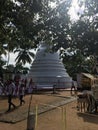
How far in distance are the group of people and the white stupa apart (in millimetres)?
9919

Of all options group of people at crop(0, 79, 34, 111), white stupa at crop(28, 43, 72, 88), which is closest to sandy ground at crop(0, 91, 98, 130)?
group of people at crop(0, 79, 34, 111)

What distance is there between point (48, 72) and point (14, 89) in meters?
25.3

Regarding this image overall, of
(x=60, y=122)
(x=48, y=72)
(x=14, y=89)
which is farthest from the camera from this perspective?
(x=48, y=72)

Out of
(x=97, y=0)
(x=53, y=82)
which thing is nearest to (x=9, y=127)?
(x=97, y=0)

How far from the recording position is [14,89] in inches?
830

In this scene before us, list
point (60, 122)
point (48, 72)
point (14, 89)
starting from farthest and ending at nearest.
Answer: point (48, 72) < point (14, 89) < point (60, 122)

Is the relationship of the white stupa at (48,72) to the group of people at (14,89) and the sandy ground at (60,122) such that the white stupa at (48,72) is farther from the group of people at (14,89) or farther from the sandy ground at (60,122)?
the sandy ground at (60,122)

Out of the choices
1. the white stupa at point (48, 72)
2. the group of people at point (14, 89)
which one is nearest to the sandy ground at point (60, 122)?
the group of people at point (14, 89)

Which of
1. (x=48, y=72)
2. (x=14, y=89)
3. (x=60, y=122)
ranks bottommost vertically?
(x=60, y=122)

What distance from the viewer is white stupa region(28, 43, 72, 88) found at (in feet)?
149

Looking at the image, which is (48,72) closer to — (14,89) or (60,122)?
(14,89)

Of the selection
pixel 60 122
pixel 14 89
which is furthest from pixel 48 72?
pixel 60 122

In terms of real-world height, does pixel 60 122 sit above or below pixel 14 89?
below

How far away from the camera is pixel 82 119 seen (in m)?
17.4
